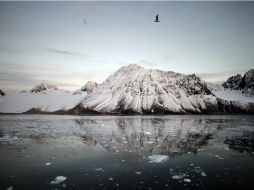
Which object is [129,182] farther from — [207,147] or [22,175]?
[207,147]

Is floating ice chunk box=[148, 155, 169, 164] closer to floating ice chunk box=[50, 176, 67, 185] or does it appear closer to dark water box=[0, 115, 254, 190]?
dark water box=[0, 115, 254, 190]

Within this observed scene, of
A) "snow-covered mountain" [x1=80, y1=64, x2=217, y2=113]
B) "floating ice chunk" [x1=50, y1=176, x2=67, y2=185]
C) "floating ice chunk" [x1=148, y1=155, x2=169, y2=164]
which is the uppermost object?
"snow-covered mountain" [x1=80, y1=64, x2=217, y2=113]

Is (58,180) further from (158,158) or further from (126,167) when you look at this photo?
(158,158)

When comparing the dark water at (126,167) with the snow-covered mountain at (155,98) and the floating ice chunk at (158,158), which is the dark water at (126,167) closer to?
the floating ice chunk at (158,158)

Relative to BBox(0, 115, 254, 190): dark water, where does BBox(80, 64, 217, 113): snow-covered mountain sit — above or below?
above

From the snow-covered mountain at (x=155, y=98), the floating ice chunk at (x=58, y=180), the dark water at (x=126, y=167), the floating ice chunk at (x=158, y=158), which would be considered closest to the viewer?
the dark water at (x=126, y=167)

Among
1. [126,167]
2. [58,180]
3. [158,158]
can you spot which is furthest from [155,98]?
[58,180]

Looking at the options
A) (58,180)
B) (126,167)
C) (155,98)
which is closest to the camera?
(58,180)

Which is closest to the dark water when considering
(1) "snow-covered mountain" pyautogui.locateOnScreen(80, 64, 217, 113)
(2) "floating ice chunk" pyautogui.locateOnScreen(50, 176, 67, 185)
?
(2) "floating ice chunk" pyautogui.locateOnScreen(50, 176, 67, 185)

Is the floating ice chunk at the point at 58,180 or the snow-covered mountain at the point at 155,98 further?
the snow-covered mountain at the point at 155,98

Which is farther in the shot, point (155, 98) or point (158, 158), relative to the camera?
point (155, 98)

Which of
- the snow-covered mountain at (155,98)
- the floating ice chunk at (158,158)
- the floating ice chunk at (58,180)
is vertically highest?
the snow-covered mountain at (155,98)

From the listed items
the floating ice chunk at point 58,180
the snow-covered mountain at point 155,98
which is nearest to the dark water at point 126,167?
the floating ice chunk at point 58,180

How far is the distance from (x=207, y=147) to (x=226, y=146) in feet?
4.99
